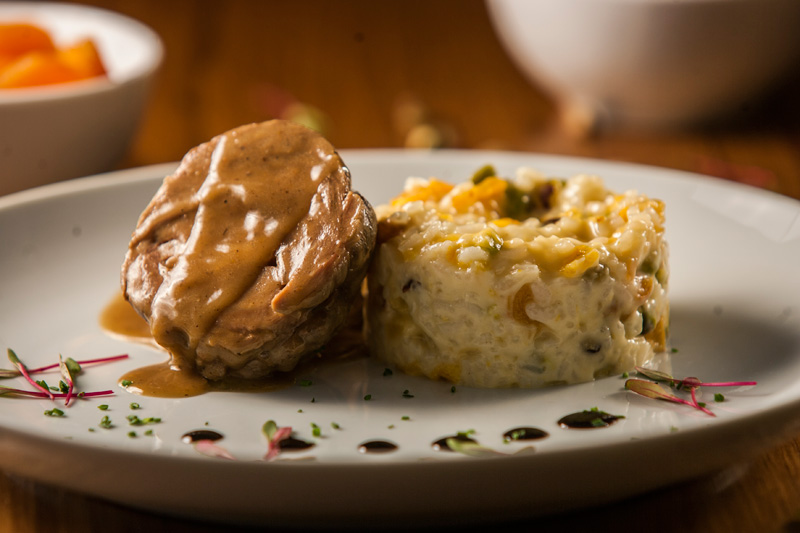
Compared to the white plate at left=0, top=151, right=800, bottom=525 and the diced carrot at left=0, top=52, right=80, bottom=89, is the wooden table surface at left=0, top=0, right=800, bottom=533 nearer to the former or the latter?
the white plate at left=0, top=151, right=800, bottom=525

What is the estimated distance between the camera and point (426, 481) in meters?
2.46

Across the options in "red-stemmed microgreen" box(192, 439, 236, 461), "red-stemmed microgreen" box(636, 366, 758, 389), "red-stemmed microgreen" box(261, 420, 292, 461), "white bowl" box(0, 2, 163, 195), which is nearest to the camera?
"red-stemmed microgreen" box(192, 439, 236, 461)

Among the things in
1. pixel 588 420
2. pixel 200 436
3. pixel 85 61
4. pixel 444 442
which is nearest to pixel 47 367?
pixel 200 436

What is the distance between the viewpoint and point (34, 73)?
225 inches

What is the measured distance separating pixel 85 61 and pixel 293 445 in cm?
390

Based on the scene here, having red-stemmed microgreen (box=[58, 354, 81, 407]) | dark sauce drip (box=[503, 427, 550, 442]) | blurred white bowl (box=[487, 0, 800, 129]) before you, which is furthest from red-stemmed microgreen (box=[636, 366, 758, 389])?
blurred white bowl (box=[487, 0, 800, 129])

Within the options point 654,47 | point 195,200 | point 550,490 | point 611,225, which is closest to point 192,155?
point 195,200

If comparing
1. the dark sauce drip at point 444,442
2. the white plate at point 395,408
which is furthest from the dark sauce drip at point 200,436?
the dark sauce drip at point 444,442

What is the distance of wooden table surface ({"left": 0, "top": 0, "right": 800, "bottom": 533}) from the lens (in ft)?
22.4

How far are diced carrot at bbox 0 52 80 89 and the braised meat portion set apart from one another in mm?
2641

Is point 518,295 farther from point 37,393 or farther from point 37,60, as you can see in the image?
point 37,60

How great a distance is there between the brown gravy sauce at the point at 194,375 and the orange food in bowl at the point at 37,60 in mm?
2489

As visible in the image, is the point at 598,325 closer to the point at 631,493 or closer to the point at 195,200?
the point at 631,493

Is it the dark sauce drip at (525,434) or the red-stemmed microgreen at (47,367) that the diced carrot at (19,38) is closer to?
the red-stemmed microgreen at (47,367)
